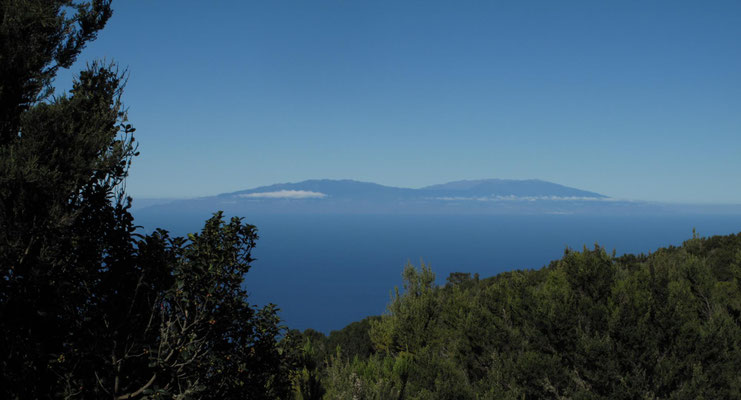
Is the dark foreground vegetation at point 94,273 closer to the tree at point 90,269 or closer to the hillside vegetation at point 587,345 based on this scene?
the tree at point 90,269

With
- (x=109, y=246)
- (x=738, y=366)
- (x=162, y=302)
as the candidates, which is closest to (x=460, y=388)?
(x=738, y=366)

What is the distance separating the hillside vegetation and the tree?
12.5 ft

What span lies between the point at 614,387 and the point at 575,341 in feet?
6.32

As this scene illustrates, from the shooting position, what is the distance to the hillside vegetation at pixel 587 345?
1189cm

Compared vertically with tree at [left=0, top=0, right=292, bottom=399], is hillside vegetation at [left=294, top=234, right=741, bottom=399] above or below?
below

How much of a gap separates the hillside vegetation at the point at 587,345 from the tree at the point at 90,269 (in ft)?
12.5

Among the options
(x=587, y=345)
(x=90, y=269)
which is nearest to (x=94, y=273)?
(x=90, y=269)

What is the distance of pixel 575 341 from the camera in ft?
46.6

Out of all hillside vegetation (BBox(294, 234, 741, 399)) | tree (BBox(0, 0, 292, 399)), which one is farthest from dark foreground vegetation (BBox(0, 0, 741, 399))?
hillside vegetation (BBox(294, 234, 741, 399))

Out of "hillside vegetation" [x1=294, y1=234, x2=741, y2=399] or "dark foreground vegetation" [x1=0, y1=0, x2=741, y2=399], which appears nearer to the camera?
"dark foreground vegetation" [x1=0, y1=0, x2=741, y2=399]

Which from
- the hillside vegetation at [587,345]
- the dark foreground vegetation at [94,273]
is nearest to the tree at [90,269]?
the dark foreground vegetation at [94,273]

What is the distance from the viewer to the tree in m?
5.47

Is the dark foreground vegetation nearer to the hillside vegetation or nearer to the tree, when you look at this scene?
the tree

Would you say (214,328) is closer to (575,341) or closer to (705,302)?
(575,341)
